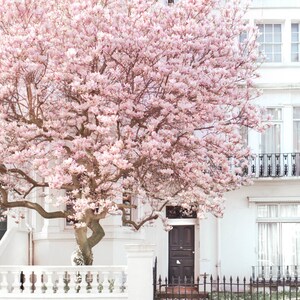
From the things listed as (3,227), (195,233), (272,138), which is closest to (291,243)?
(195,233)

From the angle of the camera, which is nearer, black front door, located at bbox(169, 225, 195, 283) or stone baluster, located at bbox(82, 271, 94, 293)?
stone baluster, located at bbox(82, 271, 94, 293)

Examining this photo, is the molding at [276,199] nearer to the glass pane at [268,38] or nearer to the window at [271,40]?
the window at [271,40]

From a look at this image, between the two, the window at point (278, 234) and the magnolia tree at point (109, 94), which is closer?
the magnolia tree at point (109, 94)

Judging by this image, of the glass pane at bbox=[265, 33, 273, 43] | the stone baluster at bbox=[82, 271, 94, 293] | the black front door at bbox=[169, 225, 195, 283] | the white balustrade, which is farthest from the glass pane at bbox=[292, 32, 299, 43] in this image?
the stone baluster at bbox=[82, 271, 94, 293]

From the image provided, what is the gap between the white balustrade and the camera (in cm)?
1738

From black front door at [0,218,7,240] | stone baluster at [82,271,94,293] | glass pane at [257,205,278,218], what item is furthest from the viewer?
glass pane at [257,205,278,218]

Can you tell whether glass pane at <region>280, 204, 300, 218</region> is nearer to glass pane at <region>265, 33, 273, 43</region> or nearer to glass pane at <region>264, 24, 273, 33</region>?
glass pane at <region>265, 33, 273, 43</region>

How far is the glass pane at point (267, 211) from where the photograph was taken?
26902mm

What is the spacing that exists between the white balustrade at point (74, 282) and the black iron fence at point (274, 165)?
32.5ft

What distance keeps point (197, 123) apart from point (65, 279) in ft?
15.0

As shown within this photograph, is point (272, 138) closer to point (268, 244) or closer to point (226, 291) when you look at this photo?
point (268, 244)

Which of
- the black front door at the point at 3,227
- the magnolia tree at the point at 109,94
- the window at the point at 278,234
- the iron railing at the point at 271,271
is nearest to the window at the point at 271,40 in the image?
the window at the point at 278,234

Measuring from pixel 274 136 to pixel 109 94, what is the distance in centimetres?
1087

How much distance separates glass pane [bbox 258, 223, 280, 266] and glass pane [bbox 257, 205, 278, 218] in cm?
30
